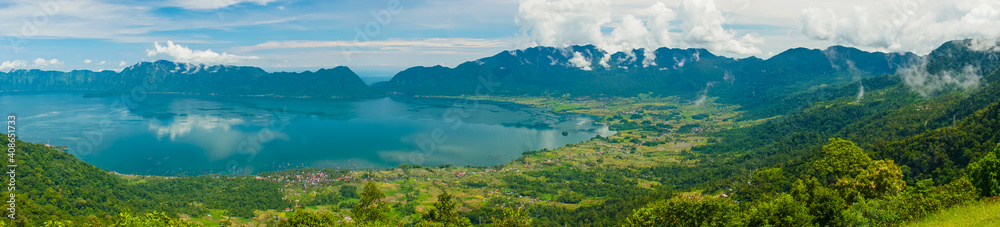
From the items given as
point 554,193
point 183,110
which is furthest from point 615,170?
point 183,110

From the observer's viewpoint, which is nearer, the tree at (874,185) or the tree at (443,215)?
the tree at (443,215)

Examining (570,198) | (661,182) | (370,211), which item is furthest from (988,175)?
(661,182)

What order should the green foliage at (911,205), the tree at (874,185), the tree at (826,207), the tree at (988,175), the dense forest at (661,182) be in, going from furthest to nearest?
the tree at (874,185) → the dense forest at (661,182) → the tree at (826,207) → the tree at (988,175) → the green foliage at (911,205)

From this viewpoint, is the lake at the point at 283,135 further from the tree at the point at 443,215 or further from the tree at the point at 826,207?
the tree at the point at 826,207

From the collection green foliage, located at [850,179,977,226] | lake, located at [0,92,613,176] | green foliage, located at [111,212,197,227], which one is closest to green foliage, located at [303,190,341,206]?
lake, located at [0,92,613,176]

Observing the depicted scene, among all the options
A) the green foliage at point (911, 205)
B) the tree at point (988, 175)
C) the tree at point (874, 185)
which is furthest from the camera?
the tree at point (874, 185)

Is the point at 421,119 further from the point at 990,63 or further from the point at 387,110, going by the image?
the point at 990,63

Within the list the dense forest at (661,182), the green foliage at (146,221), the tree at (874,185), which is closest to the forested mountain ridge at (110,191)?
the dense forest at (661,182)

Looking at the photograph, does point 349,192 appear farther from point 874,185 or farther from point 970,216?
point 970,216
